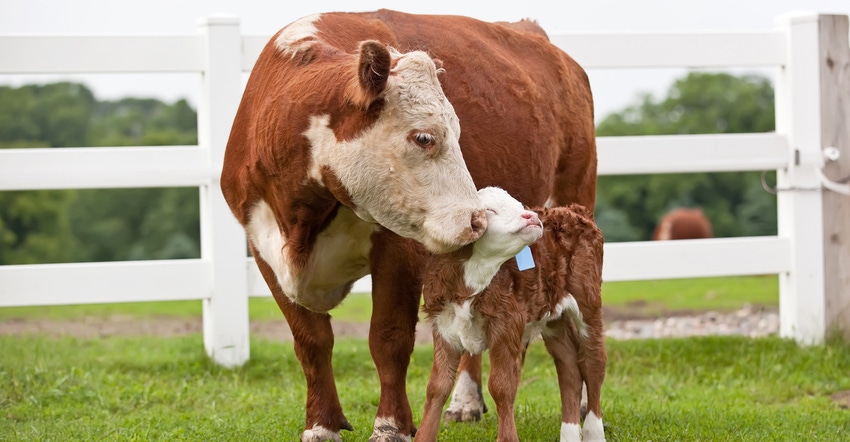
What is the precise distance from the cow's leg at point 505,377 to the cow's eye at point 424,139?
29.3 inches

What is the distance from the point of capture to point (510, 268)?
4.14m

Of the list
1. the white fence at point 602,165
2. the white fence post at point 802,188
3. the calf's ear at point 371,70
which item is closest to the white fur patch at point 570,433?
the calf's ear at point 371,70

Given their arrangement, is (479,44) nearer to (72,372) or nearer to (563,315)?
(563,315)

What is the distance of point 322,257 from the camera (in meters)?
4.62

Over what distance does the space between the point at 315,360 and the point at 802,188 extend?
4097mm

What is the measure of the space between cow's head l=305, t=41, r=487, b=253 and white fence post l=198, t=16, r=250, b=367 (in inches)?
118

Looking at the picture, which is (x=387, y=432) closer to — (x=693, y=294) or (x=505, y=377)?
(x=505, y=377)

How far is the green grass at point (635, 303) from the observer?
1067 centimetres

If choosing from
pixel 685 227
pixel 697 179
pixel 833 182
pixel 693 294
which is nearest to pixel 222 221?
pixel 833 182

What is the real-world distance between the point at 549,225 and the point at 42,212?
14831mm

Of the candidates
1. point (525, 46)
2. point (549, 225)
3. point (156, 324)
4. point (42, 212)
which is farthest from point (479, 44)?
point (42, 212)

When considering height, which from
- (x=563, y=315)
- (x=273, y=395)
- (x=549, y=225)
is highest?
(x=549, y=225)

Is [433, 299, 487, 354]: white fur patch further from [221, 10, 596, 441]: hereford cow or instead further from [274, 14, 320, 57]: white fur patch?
[274, 14, 320, 57]: white fur patch

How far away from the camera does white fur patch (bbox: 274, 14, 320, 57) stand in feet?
15.1
